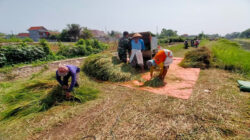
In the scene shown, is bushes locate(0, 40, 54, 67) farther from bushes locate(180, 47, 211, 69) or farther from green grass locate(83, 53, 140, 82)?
bushes locate(180, 47, 211, 69)

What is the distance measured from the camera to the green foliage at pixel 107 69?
12.9ft

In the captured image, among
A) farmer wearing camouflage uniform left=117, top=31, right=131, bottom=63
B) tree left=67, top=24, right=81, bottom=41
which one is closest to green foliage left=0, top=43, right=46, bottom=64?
farmer wearing camouflage uniform left=117, top=31, right=131, bottom=63

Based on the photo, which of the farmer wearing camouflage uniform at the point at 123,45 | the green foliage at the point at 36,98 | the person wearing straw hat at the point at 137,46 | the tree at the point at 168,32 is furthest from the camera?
the tree at the point at 168,32

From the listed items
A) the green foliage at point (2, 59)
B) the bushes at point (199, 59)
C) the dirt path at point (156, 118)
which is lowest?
the dirt path at point (156, 118)

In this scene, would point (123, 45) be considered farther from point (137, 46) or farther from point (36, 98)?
point (36, 98)

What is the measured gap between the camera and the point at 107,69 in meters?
4.00

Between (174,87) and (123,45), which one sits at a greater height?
(123,45)

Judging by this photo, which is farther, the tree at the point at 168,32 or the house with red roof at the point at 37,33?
the tree at the point at 168,32

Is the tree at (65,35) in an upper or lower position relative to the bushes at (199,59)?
upper

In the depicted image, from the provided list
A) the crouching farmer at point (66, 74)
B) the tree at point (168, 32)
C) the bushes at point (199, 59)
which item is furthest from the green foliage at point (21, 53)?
the tree at point (168, 32)

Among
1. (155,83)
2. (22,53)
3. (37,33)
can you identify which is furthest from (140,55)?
(37,33)

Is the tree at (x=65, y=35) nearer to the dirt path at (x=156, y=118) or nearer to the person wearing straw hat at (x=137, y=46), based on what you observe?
the person wearing straw hat at (x=137, y=46)

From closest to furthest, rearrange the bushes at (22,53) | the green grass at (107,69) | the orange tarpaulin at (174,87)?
the orange tarpaulin at (174,87) < the green grass at (107,69) < the bushes at (22,53)

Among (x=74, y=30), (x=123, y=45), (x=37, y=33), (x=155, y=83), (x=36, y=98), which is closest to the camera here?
(x=36, y=98)
